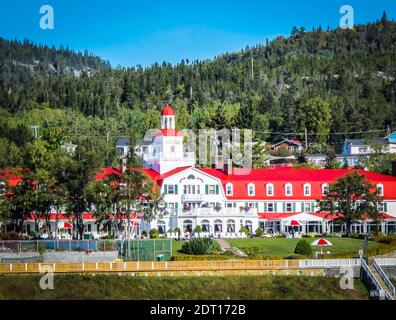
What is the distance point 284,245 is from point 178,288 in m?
20.7

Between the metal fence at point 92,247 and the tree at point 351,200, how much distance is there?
853 inches

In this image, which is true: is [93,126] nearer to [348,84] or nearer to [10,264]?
[348,84]

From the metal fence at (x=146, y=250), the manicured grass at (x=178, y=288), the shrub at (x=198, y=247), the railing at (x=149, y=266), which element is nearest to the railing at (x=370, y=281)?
the manicured grass at (x=178, y=288)

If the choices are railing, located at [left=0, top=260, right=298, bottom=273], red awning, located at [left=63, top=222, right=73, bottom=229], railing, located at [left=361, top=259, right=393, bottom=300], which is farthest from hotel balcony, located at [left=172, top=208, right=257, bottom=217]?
railing, located at [left=361, top=259, right=393, bottom=300]

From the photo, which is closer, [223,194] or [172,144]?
[223,194]

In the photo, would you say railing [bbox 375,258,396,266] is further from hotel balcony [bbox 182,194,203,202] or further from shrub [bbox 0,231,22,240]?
hotel balcony [bbox 182,194,203,202]

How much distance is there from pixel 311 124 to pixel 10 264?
305 ft

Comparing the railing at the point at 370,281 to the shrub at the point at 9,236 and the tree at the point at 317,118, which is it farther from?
the tree at the point at 317,118

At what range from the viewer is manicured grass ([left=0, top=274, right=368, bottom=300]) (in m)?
57.6

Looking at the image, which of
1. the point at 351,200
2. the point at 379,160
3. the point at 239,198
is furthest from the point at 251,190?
the point at 379,160

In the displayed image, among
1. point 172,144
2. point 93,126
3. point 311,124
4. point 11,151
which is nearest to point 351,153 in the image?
point 311,124

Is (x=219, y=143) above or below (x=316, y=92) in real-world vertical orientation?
below

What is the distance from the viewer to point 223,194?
9456 centimetres

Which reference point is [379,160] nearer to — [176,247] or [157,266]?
[176,247]
